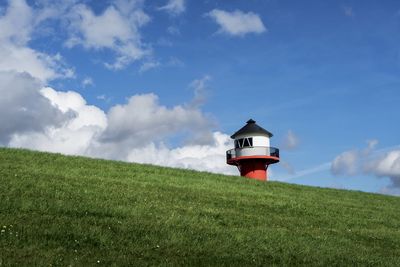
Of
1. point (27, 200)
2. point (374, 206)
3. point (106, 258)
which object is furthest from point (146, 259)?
point (374, 206)

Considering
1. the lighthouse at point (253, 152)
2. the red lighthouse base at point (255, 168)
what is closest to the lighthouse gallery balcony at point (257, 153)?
the lighthouse at point (253, 152)

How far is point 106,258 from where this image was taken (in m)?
12.4

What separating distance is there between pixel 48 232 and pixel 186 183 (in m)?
18.1

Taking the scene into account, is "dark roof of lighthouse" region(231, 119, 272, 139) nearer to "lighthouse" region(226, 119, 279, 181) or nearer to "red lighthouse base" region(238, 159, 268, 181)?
"lighthouse" region(226, 119, 279, 181)

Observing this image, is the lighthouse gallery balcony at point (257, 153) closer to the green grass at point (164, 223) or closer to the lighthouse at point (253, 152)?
the lighthouse at point (253, 152)

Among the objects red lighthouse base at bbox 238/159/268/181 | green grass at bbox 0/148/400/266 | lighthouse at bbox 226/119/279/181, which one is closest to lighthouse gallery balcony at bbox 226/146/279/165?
lighthouse at bbox 226/119/279/181

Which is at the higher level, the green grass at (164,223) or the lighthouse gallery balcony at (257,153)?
the lighthouse gallery balcony at (257,153)

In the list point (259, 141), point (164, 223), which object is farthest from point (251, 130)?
point (164, 223)

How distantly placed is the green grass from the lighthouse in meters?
20.2

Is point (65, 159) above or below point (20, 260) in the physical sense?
above

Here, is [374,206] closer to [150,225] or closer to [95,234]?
[150,225]

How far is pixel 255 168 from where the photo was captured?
5425 cm

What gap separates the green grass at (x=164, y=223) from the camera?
13.2 m

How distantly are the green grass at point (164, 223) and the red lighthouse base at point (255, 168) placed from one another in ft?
67.9
